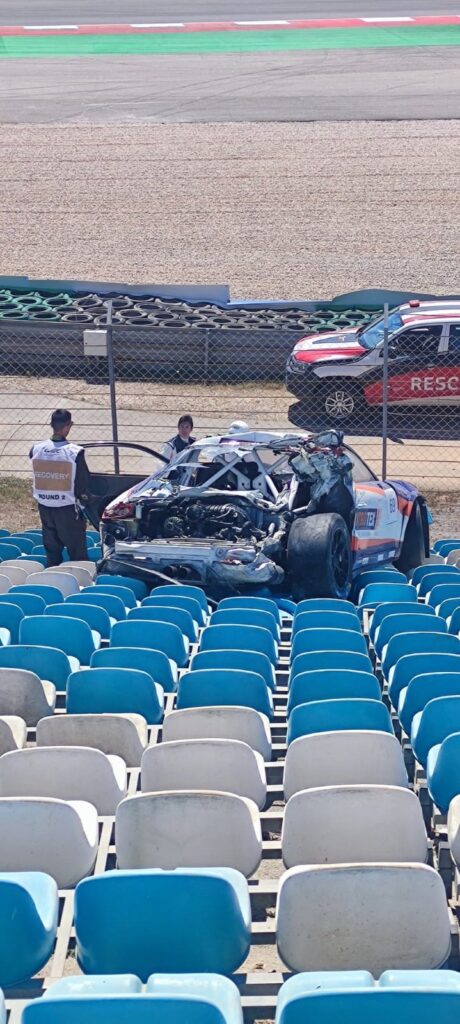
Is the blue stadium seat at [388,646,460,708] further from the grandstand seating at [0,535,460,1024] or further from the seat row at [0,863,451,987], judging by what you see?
the seat row at [0,863,451,987]

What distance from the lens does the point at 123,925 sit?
166 inches

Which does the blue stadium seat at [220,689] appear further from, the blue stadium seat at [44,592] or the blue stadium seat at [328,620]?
the blue stadium seat at [44,592]

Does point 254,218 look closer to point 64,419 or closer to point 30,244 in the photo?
point 30,244

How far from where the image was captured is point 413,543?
41.2ft

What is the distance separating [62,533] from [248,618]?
3.74m

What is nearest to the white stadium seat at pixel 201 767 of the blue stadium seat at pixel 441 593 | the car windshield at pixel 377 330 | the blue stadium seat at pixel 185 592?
the blue stadium seat at pixel 185 592

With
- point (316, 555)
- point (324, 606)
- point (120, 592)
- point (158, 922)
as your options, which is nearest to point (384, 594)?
point (316, 555)

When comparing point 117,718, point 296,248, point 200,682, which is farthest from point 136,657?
point 296,248

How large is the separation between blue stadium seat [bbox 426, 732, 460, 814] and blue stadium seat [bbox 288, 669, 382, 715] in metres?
0.87

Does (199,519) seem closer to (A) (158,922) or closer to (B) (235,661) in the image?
(B) (235,661)

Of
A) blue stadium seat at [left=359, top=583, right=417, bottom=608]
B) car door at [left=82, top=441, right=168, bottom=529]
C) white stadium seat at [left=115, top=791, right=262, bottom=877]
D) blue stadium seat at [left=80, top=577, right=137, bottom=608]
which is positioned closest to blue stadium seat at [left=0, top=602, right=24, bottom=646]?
blue stadium seat at [left=80, top=577, right=137, bottom=608]

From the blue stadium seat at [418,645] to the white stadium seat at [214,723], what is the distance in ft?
5.59

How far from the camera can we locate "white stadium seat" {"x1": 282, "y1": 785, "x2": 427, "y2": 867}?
4777 mm

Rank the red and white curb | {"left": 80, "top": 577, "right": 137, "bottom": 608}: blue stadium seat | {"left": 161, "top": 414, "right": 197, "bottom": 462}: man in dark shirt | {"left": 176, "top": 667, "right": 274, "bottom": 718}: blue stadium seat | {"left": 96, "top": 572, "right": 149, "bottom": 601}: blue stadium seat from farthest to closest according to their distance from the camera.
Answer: the red and white curb, {"left": 161, "top": 414, "right": 197, "bottom": 462}: man in dark shirt, {"left": 96, "top": 572, "right": 149, "bottom": 601}: blue stadium seat, {"left": 80, "top": 577, "right": 137, "bottom": 608}: blue stadium seat, {"left": 176, "top": 667, "right": 274, "bottom": 718}: blue stadium seat
